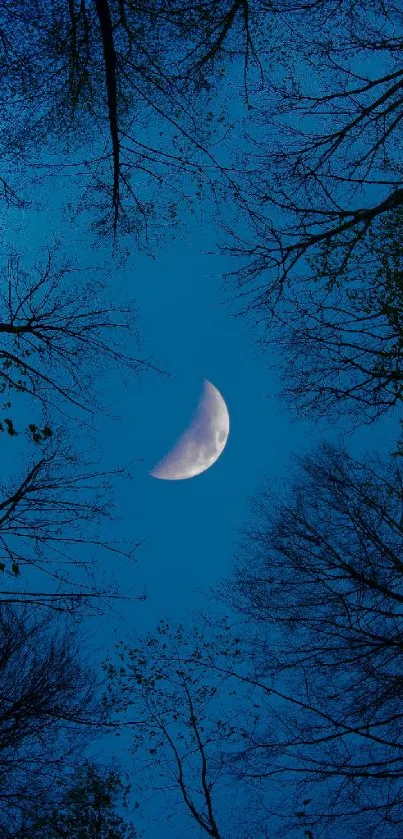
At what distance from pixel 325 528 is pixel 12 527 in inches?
194

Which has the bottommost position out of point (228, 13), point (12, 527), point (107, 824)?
point (107, 824)

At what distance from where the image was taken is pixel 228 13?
5.32 meters

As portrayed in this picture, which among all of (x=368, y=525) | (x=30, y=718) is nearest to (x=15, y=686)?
(x=30, y=718)

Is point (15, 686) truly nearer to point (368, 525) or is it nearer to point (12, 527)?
point (12, 527)

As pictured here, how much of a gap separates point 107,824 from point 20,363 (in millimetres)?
11008

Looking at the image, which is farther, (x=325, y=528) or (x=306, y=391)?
(x=325, y=528)

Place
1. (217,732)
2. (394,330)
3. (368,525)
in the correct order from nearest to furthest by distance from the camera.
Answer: (394,330), (368,525), (217,732)

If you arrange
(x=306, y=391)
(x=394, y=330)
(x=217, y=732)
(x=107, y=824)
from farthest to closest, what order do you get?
(x=107, y=824) → (x=217, y=732) → (x=306, y=391) → (x=394, y=330)

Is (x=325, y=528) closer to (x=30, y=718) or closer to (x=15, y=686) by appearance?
(x=30, y=718)

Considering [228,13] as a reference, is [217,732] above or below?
below

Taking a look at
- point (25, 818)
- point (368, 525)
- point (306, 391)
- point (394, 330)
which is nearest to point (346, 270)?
point (394, 330)

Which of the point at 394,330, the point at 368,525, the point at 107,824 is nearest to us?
the point at 394,330

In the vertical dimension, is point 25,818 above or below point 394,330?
below

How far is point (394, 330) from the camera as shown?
6.23 meters
